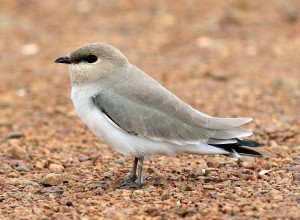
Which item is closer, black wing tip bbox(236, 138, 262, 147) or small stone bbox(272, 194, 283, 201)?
small stone bbox(272, 194, 283, 201)

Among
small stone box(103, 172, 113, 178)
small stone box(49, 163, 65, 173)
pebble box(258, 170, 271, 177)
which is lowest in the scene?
small stone box(103, 172, 113, 178)

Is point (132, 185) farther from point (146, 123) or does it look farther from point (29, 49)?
point (29, 49)

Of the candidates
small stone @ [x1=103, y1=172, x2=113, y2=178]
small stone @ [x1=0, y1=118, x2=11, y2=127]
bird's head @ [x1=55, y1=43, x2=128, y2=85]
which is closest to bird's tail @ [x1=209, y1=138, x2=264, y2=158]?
small stone @ [x1=103, y1=172, x2=113, y2=178]

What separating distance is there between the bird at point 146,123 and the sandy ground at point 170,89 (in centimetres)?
34

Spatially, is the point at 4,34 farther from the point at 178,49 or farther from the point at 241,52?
the point at 241,52

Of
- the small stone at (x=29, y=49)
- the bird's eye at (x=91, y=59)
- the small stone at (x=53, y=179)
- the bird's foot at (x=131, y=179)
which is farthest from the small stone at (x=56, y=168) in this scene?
the small stone at (x=29, y=49)

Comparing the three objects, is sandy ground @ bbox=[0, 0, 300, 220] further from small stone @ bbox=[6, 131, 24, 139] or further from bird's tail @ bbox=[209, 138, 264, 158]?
bird's tail @ bbox=[209, 138, 264, 158]

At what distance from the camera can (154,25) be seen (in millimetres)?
15547

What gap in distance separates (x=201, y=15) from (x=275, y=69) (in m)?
4.02

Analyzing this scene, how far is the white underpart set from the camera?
679 centimetres

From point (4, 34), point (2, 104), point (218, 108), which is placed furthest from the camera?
point (4, 34)

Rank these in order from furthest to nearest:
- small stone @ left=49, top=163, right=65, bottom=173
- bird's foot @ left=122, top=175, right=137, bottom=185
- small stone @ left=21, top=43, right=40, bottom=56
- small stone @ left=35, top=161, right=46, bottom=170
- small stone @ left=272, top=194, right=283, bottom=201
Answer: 1. small stone @ left=21, top=43, right=40, bottom=56
2. small stone @ left=35, top=161, right=46, bottom=170
3. small stone @ left=49, top=163, right=65, bottom=173
4. bird's foot @ left=122, top=175, right=137, bottom=185
5. small stone @ left=272, top=194, right=283, bottom=201

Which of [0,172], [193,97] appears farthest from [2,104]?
[0,172]

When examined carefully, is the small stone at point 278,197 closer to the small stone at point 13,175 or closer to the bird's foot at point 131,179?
the bird's foot at point 131,179
